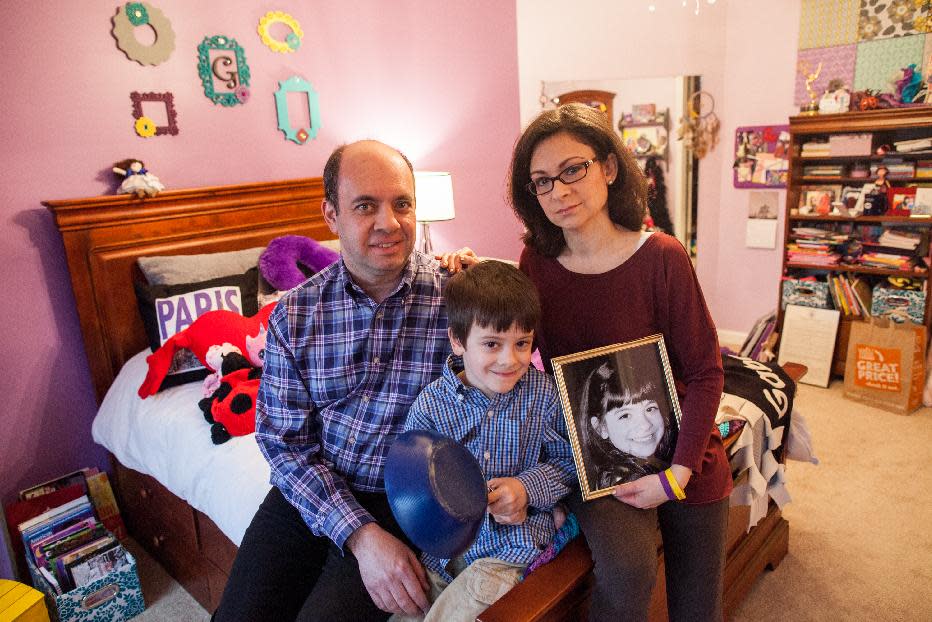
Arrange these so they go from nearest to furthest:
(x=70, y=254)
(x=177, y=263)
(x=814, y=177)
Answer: (x=70, y=254), (x=177, y=263), (x=814, y=177)

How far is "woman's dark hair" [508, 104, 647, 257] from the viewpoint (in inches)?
49.9

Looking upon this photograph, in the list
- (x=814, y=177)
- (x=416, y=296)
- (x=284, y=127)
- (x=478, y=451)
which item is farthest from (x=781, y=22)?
(x=478, y=451)

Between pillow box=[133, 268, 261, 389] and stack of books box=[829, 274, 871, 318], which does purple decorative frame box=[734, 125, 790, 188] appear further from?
pillow box=[133, 268, 261, 389]

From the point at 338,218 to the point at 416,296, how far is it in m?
0.25

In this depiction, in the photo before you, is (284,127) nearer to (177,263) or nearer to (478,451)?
(177,263)

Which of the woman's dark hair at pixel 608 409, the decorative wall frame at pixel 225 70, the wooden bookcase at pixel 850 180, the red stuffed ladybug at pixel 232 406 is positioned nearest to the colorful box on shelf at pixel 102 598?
the red stuffed ladybug at pixel 232 406

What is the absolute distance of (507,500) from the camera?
41.6 inches

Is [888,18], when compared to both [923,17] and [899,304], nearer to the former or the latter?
[923,17]

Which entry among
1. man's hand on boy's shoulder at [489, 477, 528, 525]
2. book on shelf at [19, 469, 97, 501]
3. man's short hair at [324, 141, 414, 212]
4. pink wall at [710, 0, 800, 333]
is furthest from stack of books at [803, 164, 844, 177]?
book on shelf at [19, 469, 97, 501]

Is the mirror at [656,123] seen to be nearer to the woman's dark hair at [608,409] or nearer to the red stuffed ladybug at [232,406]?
the red stuffed ladybug at [232,406]

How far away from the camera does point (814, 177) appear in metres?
3.77

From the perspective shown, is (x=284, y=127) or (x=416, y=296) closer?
(x=416, y=296)

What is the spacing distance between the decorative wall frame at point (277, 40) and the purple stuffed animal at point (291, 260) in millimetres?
965

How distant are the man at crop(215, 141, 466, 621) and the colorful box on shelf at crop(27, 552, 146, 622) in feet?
3.53
